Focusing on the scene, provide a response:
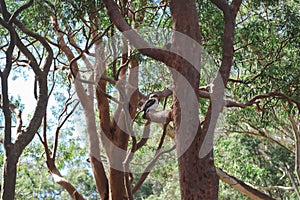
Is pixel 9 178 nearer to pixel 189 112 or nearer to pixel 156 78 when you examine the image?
pixel 189 112

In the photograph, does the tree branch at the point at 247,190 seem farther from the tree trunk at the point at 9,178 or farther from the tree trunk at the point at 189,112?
the tree trunk at the point at 9,178

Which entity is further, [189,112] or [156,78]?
[156,78]

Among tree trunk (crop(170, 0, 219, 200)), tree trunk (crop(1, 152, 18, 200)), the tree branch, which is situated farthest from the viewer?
the tree branch

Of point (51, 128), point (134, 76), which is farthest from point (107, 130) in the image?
point (51, 128)

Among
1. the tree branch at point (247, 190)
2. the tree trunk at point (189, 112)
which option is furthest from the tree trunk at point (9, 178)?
the tree branch at point (247, 190)

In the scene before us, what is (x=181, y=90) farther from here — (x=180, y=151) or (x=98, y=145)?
(x=98, y=145)

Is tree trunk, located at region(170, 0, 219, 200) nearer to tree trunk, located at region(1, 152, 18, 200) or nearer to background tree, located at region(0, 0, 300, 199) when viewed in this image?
background tree, located at region(0, 0, 300, 199)

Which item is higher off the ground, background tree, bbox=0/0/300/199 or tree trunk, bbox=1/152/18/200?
background tree, bbox=0/0/300/199

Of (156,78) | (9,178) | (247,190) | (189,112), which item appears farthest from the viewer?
(247,190)

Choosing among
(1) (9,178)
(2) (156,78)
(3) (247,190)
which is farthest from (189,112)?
(3) (247,190)

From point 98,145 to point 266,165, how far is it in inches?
250

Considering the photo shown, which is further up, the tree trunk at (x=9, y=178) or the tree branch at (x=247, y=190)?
the tree trunk at (x=9, y=178)

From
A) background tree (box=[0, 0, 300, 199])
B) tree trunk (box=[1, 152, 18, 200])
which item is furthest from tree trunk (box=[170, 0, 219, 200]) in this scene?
tree trunk (box=[1, 152, 18, 200])

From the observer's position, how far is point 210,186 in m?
3.98
